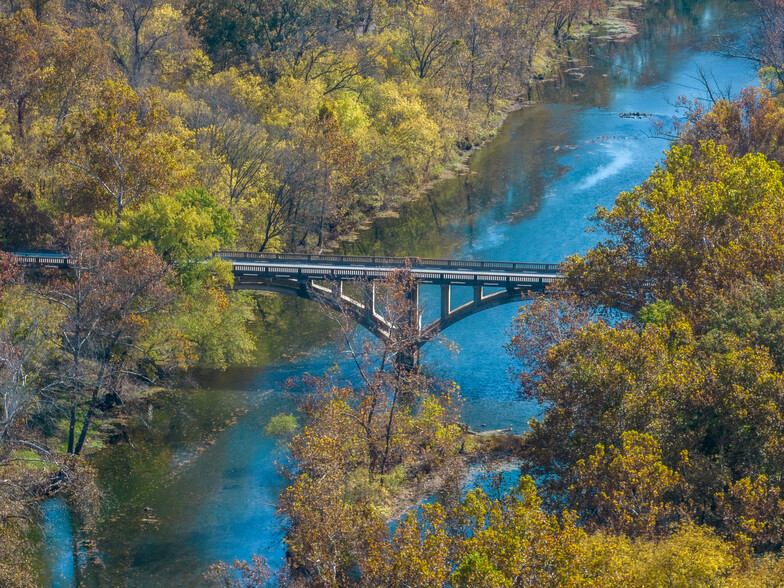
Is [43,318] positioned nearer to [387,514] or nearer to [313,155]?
[387,514]

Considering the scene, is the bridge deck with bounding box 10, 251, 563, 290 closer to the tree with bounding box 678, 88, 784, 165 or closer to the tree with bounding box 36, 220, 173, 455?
the tree with bounding box 36, 220, 173, 455

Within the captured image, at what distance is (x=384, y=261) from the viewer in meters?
71.6

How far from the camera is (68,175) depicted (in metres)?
71.6

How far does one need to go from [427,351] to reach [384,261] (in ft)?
35.1

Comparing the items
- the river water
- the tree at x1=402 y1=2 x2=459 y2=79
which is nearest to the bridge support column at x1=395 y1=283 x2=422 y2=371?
the river water

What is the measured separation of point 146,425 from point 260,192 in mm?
26115

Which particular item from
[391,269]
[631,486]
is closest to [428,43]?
[391,269]

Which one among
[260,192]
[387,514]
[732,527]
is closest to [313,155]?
[260,192]

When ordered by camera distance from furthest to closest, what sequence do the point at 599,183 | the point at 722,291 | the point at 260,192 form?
the point at 599,183, the point at 260,192, the point at 722,291

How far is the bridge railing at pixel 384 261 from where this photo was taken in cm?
7075

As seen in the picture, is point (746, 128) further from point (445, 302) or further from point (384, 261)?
point (384, 261)

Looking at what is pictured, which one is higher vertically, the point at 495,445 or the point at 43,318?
the point at 43,318

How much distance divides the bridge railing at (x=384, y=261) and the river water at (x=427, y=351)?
599 centimetres

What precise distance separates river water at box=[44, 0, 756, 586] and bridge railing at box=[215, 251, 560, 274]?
236 inches
